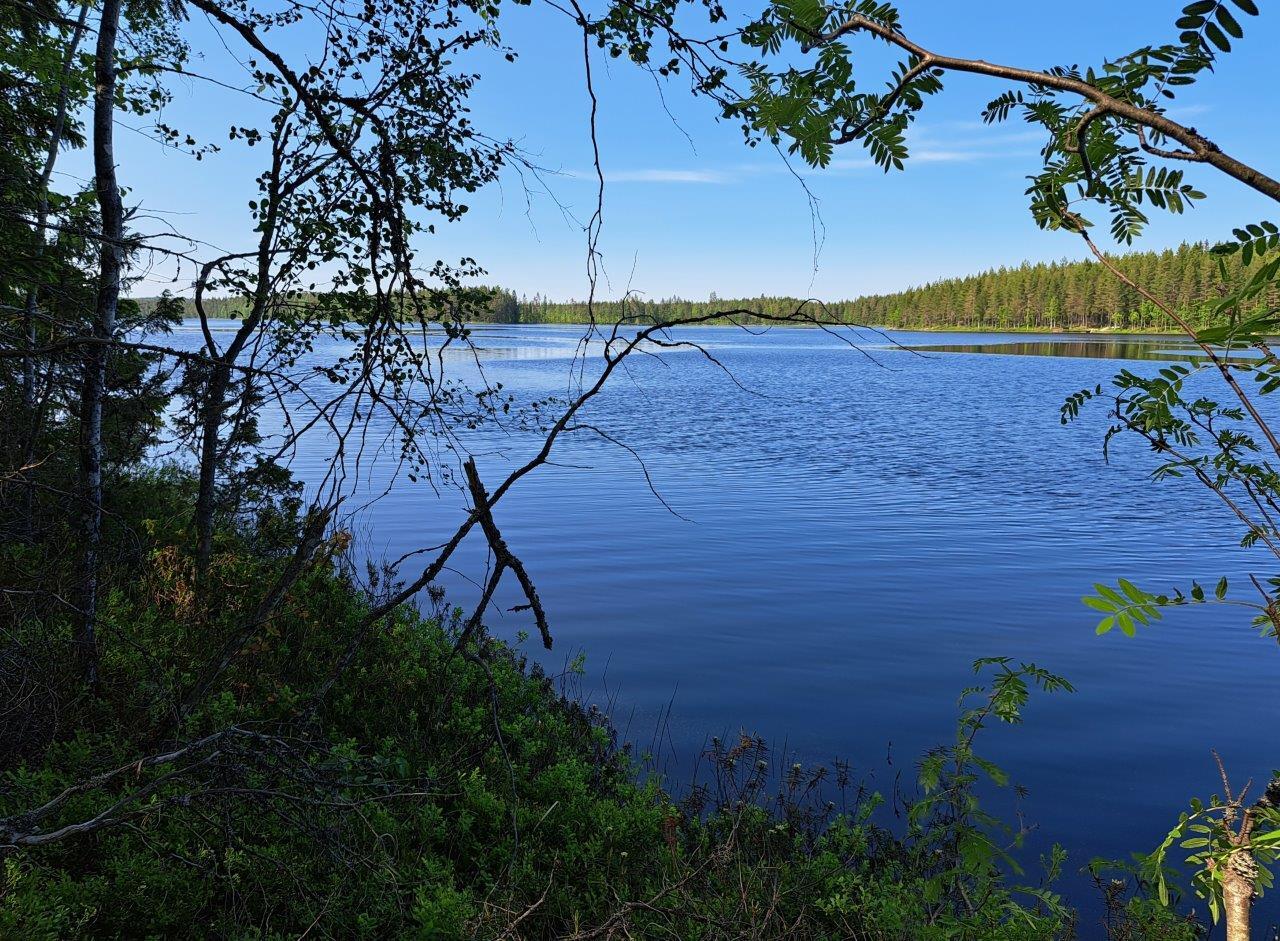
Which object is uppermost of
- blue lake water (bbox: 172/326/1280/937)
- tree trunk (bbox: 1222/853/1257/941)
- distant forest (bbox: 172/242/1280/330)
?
distant forest (bbox: 172/242/1280/330)

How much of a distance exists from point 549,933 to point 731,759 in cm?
286

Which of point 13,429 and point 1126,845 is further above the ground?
point 13,429

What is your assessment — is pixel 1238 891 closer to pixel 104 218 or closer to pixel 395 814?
pixel 395 814

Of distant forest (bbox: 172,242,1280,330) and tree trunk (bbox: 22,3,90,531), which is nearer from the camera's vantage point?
tree trunk (bbox: 22,3,90,531)

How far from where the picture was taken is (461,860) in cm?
504

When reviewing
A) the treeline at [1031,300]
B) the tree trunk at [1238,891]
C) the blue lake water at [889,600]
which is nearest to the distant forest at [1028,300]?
the treeline at [1031,300]

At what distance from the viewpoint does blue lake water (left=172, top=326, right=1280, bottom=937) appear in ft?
24.6

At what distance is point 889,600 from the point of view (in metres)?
11.4

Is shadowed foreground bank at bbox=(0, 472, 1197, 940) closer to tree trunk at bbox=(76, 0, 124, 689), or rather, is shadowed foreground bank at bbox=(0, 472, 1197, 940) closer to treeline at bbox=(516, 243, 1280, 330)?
tree trunk at bbox=(76, 0, 124, 689)

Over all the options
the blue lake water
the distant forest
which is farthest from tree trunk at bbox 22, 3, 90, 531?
the distant forest

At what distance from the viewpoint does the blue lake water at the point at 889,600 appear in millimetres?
7500

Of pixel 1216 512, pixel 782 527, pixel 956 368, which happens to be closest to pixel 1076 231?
pixel 782 527

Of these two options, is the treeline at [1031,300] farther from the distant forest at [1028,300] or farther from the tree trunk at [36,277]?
the tree trunk at [36,277]

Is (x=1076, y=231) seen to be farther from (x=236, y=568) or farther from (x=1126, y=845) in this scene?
(x=236, y=568)
